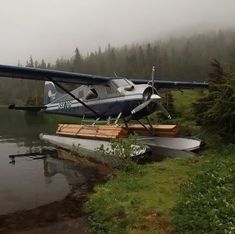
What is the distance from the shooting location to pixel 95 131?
56.2ft

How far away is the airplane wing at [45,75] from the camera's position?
49.1 feet

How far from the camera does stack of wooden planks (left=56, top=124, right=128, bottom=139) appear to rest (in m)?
15.4

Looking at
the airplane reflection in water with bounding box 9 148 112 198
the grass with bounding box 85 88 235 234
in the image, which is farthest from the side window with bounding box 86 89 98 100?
the grass with bounding box 85 88 235 234

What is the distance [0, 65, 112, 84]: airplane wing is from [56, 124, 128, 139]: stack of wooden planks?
7.35 ft

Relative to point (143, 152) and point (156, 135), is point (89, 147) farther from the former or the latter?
point (143, 152)

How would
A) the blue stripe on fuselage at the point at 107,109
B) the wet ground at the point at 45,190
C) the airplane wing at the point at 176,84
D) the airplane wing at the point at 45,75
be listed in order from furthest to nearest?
the airplane wing at the point at 176,84 < the blue stripe on fuselage at the point at 107,109 < the airplane wing at the point at 45,75 < the wet ground at the point at 45,190

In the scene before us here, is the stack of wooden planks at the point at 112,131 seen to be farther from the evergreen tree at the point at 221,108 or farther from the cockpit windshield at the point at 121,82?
the cockpit windshield at the point at 121,82

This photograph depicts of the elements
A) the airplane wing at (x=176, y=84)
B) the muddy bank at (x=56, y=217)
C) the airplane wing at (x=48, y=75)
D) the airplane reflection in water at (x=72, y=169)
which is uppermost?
the airplane wing at (x=48, y=75)

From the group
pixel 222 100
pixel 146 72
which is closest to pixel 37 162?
pixel 222 100

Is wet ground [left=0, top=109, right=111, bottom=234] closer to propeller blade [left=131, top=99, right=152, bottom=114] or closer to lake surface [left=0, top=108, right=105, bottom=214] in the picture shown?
lake surface [left=0, top=108, right=105, bottom=214]

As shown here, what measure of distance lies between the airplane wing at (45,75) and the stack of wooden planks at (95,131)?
2241 mm

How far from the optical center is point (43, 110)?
2352 cm

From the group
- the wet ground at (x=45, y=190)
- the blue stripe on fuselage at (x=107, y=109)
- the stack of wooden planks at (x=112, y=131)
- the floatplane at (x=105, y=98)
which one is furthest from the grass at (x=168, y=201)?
the blue stripe on fuselage at (x=107, y=109)

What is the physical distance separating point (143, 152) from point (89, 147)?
416 centimetres
